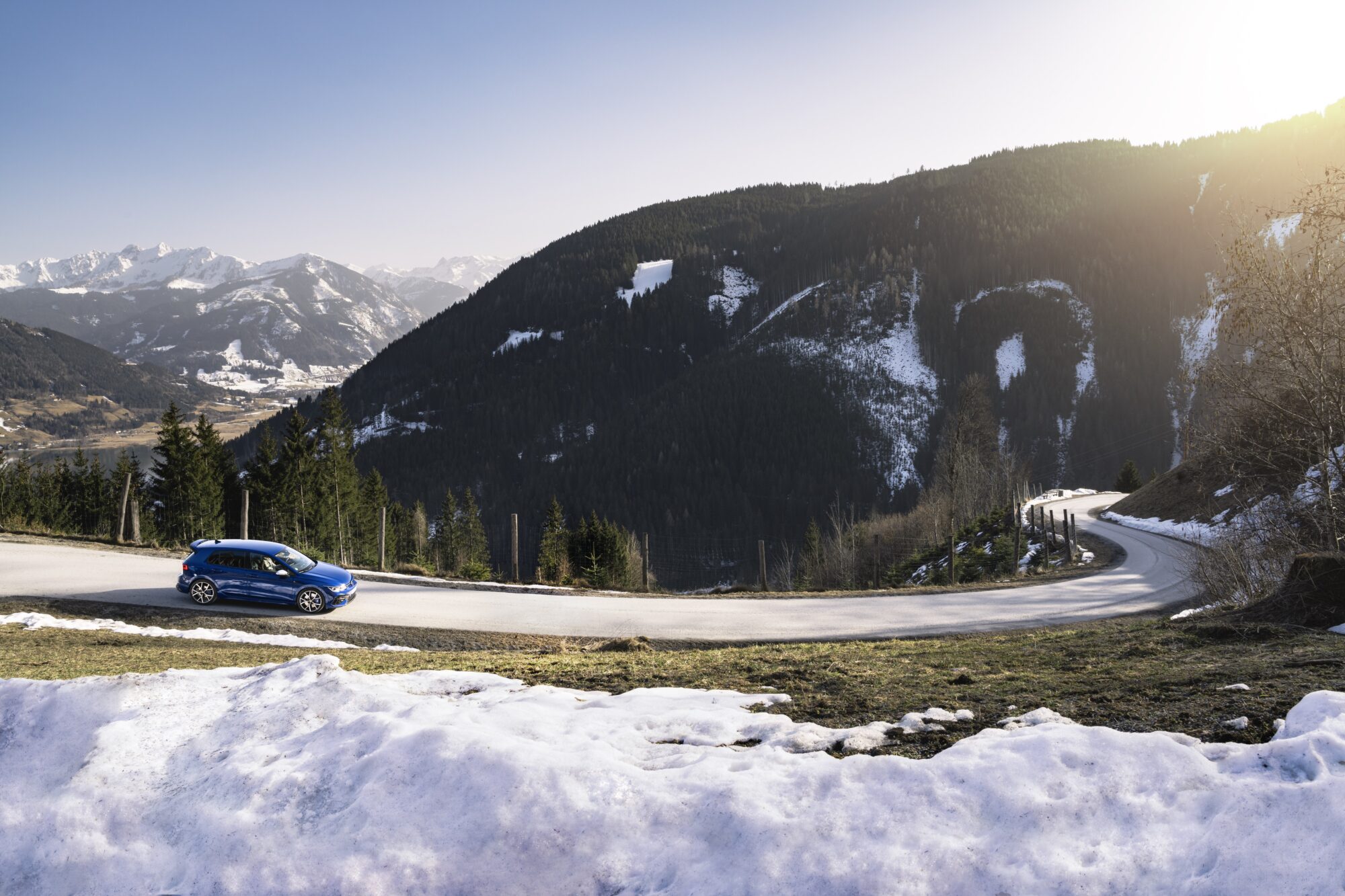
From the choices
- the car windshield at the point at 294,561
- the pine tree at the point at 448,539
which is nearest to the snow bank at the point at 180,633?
the car windshield at the point at 294,561

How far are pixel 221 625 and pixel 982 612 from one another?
17.0m

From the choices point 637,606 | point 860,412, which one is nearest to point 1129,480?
point 637,606

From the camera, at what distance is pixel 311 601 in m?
16.4

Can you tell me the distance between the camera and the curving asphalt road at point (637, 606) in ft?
50.8

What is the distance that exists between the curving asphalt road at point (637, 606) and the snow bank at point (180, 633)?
200 centimetres

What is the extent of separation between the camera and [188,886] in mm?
3855

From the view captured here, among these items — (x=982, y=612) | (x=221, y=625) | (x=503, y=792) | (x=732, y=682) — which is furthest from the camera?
(x=982, y=612)

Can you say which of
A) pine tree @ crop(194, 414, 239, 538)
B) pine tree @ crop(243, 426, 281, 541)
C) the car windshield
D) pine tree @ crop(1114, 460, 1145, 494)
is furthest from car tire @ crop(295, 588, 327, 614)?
pine tree @ crop(1114, 460, 1145, 494)

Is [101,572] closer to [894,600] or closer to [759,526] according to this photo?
[894,600]

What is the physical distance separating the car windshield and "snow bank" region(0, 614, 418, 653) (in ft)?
8.79

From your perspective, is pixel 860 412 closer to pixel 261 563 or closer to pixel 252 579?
pixel 261 563

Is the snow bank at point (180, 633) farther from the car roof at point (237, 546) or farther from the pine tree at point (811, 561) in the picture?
the pine tree at point (811, 561)

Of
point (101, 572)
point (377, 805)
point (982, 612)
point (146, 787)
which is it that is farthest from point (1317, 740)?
point (101, 572)

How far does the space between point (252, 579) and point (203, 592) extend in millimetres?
1151
